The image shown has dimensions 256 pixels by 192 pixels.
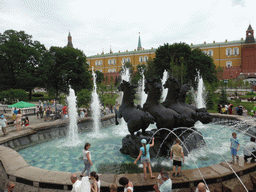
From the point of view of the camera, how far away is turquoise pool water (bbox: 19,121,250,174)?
567 centimetres

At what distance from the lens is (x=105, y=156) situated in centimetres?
660

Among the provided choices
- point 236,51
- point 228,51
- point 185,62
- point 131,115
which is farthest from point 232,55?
point 131,115

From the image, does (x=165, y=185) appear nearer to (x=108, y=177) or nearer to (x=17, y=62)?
(x=108, y=177)

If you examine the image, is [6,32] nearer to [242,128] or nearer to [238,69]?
[242,128]

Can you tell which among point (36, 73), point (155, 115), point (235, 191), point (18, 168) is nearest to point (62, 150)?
point (18, 168)

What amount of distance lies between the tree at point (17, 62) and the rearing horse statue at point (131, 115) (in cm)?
2796

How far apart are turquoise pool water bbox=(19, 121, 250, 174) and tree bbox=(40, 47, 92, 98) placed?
25654mm

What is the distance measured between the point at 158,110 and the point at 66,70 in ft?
96.0

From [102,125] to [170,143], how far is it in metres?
6.03

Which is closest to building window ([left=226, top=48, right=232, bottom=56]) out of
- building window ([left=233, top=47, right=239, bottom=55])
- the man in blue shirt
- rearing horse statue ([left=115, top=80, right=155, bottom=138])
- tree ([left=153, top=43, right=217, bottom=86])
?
building window ([left=233, top=47, right=239, bottom=55])

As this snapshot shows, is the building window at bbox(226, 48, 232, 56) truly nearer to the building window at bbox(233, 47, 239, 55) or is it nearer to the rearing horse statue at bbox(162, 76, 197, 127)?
the building window at bbox(233, 47, 239, 55)

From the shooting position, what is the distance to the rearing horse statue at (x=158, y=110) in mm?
6422

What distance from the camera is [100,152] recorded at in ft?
23.0

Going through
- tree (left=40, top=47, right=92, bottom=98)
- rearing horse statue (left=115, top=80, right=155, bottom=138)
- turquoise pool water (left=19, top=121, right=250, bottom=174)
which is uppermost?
tree (left=40, top=47, right=92, bottom=98)
